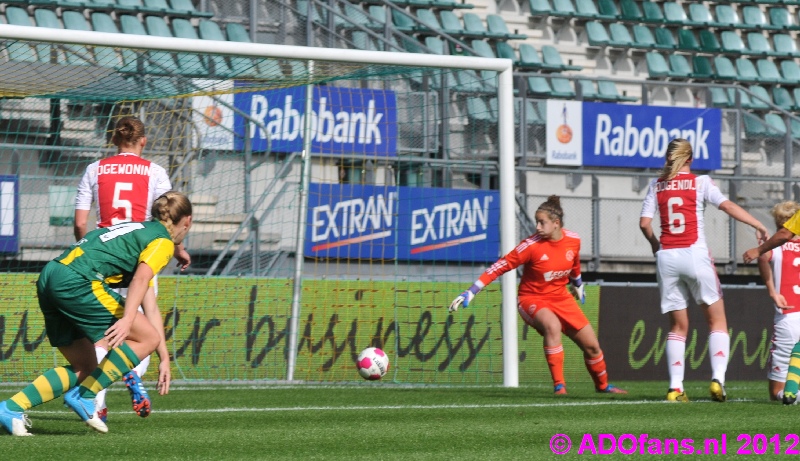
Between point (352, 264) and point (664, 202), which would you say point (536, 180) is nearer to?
point (352, 264)

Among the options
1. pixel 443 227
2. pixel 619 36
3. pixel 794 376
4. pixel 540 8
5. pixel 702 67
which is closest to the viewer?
pixel 794 376

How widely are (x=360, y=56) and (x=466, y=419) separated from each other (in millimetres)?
3898

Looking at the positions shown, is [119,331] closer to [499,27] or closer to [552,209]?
[552,209]

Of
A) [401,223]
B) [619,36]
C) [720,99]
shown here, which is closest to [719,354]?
[401,223]

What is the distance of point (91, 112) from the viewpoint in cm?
1164

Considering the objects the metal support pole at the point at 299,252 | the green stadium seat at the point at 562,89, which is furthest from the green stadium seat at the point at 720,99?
the metal support pole at the point at 299,252

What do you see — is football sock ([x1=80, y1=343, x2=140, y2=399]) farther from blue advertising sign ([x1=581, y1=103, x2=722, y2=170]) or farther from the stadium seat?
the stadium seat

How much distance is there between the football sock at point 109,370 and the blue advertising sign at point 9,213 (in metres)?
6.14

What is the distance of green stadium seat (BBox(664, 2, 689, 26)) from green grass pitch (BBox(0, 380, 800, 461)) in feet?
42.6

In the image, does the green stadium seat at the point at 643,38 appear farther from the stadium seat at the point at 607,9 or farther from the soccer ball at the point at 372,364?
the soccer ball at the point at 372,364

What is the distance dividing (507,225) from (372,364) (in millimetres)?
1935

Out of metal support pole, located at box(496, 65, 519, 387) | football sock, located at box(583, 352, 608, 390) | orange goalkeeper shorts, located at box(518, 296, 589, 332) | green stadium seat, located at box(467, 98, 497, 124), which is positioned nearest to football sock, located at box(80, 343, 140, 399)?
orange goalkeeper shorts, located at box(518, 296, 589, 332)

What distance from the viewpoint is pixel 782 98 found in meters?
20.8

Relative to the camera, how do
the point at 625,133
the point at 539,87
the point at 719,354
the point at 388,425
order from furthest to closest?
the point at 539,87, the point at 625,133, the point at 719,354, the point at 388,425
